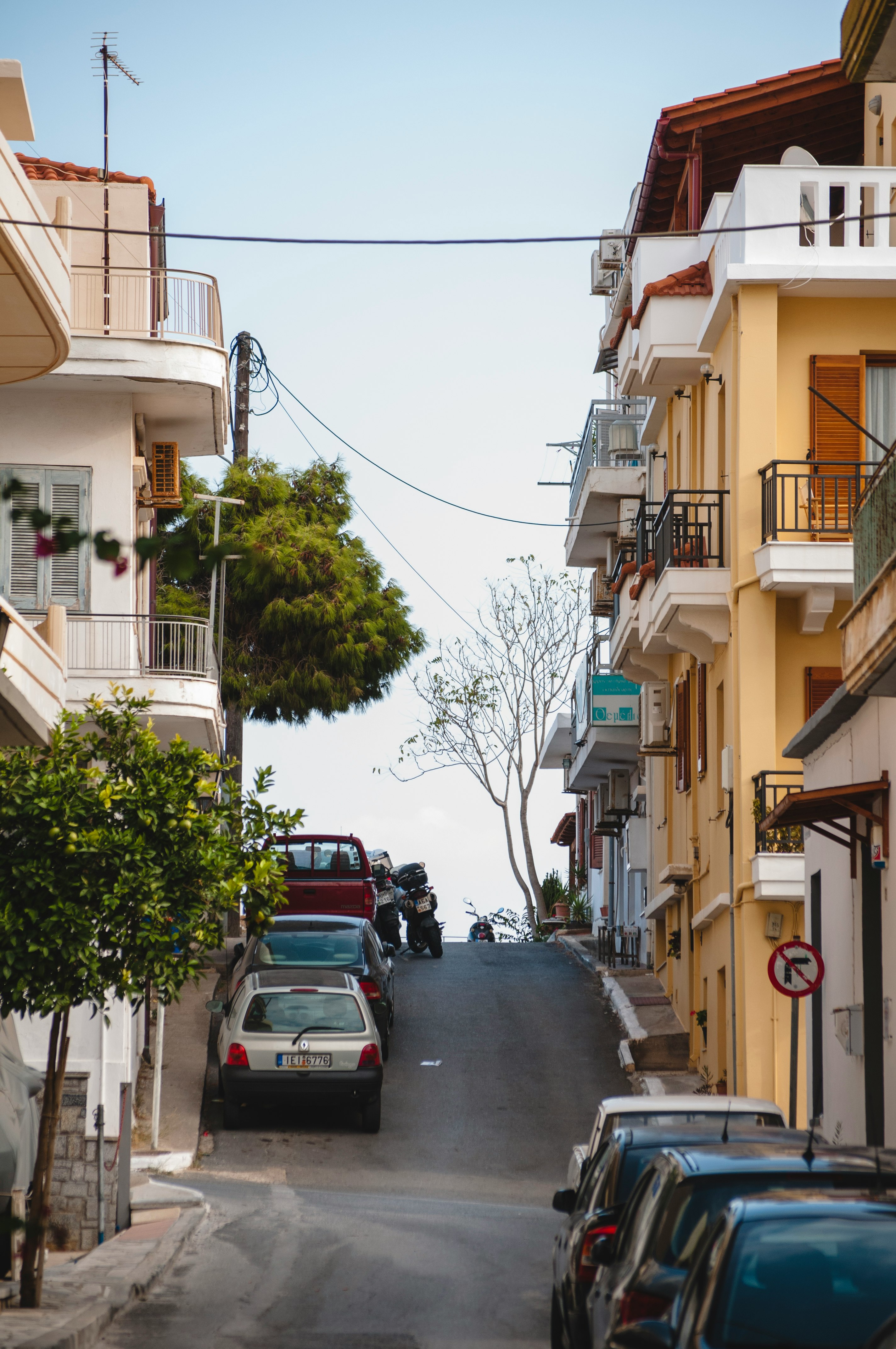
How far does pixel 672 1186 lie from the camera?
6.91 m

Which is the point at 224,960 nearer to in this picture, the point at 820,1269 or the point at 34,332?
the point at 34,332

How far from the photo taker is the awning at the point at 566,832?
61375 mm

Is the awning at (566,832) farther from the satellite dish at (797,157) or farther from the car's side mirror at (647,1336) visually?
the car's side mirror at (647,1336)

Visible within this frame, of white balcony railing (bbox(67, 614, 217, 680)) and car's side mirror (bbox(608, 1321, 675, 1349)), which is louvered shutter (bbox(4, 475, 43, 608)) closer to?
white balcony railing (bbox(67, 614, 217, 680))

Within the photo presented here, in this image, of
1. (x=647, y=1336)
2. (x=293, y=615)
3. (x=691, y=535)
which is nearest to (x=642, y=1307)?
(x=647, y=1336)

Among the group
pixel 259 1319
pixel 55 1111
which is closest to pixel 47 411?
pixel 55 1111

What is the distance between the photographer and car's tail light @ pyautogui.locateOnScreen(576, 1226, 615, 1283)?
844 centimetres

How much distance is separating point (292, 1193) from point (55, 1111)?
209 inches

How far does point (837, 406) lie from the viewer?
20094mm

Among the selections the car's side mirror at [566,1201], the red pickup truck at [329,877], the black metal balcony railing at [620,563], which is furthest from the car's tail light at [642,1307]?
the red pickup truck at [329,877]

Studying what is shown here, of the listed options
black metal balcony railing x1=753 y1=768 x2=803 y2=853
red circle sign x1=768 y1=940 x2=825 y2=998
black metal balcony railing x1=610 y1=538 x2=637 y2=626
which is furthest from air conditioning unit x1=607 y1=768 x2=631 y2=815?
red circle sign x1=768 y1=940 x2=825 y2=998

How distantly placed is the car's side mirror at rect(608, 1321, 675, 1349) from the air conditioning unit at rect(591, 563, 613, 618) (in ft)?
93.9

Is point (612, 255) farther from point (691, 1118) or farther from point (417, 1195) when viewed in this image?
point (691, 1118)

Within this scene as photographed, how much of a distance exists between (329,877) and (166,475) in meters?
10.1
